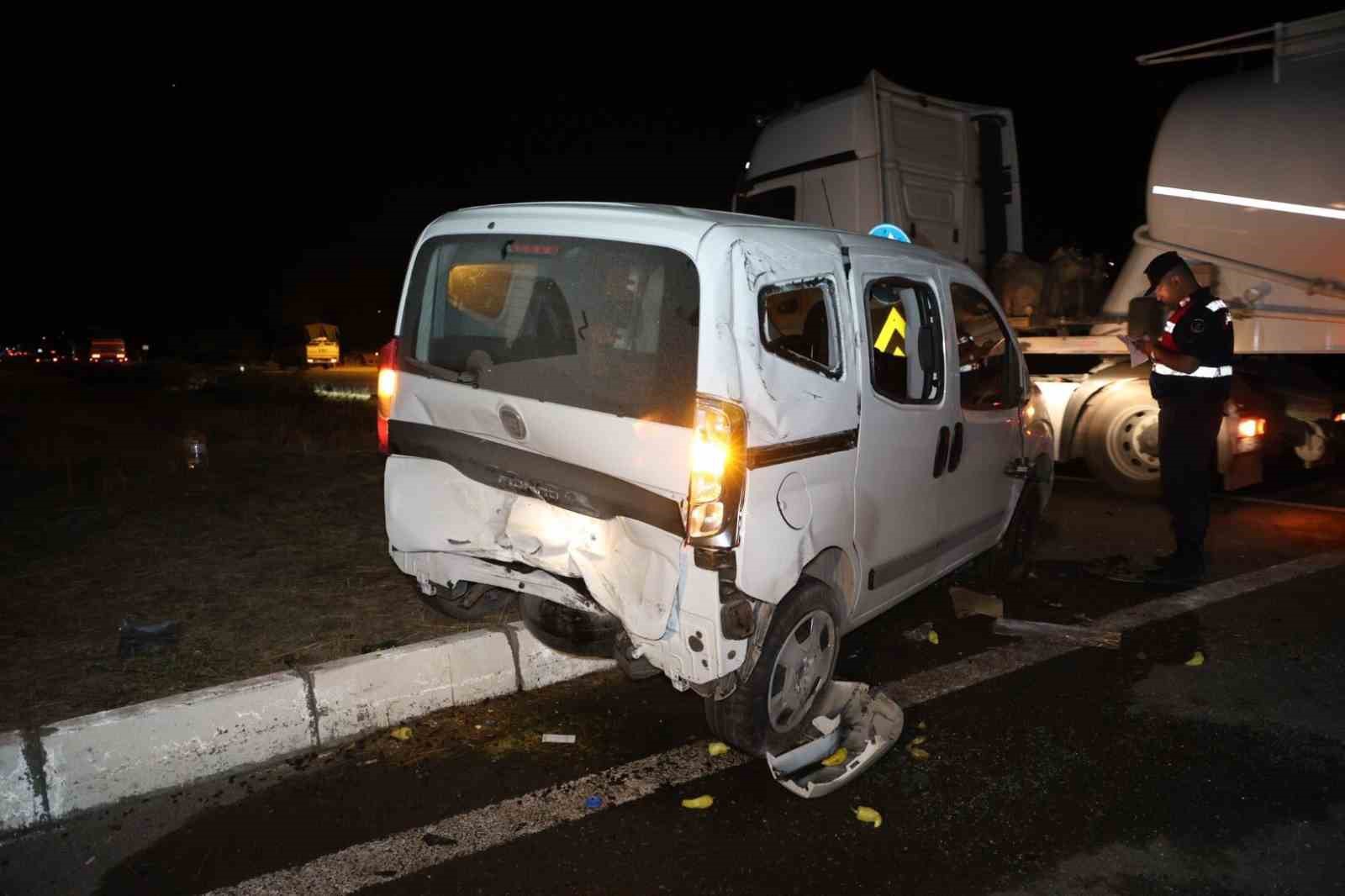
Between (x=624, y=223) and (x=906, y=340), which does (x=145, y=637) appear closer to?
(x=624, y=223)

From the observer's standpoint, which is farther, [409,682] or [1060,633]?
[1060,633]

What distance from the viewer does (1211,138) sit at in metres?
8.09

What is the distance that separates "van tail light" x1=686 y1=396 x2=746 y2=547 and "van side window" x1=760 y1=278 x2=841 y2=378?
0.51 metres

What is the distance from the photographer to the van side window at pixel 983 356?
15.4 ft

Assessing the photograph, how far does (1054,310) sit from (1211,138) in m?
1.83

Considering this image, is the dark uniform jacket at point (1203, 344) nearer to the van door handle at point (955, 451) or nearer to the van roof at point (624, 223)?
the van door handle at point (955, 451)

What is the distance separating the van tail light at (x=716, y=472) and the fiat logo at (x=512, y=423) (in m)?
0.71

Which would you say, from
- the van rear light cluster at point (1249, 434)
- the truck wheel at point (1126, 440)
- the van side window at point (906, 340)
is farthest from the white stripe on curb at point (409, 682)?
the van rear light cluster at point (1249, 434)

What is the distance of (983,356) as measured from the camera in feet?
16.0

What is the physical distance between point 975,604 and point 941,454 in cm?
140

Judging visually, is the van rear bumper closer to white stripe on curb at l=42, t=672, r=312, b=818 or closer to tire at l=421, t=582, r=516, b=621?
tire at l=421, t=582, r=516, b=621

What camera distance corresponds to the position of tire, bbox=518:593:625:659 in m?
4.27

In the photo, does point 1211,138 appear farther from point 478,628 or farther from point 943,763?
point 478,628

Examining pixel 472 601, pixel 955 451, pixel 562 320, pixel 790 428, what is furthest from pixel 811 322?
pixel 472 601
